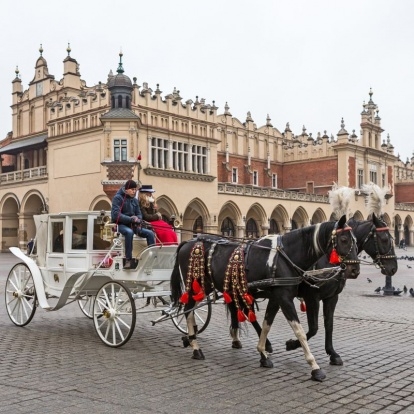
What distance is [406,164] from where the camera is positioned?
70.1 metres

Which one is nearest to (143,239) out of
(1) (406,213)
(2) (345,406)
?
(2) (345,406)

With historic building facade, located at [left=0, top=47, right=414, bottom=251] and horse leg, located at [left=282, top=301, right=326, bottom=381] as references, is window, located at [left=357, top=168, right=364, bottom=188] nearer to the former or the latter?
historic building facade, located at [left=0, top=47, right=414, bottom=251]

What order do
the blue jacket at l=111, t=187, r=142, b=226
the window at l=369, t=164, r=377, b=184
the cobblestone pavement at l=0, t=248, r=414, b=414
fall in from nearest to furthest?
the cobblestone pavement at l=0, t=248, r=414, b=414
the blue jacket at l=111, t=187, r=142, b=226
the window at l=369, t=164, r=377, b=184

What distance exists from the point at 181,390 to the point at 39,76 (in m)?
39.9

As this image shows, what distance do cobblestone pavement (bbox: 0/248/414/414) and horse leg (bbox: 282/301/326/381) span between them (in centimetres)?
11

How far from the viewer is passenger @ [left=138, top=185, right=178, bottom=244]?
8439 millimetres

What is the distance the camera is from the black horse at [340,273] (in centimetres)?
664

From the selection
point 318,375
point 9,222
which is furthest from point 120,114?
point 318,375

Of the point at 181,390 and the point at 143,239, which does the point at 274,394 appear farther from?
the point at 143,239

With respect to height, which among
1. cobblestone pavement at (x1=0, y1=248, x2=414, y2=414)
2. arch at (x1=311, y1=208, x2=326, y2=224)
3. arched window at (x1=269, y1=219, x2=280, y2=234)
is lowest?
cobblestone pavement at (x1=0, y1=248, x2=414, y2=414)

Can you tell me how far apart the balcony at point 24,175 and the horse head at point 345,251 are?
32.4 metres

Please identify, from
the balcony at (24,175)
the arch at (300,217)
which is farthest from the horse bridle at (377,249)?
the arch at (300,217)

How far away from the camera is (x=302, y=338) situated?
601cm

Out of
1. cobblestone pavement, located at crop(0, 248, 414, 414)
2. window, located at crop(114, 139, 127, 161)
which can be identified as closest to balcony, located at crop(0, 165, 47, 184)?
window, located at crop(114, 139, 127, 161)
